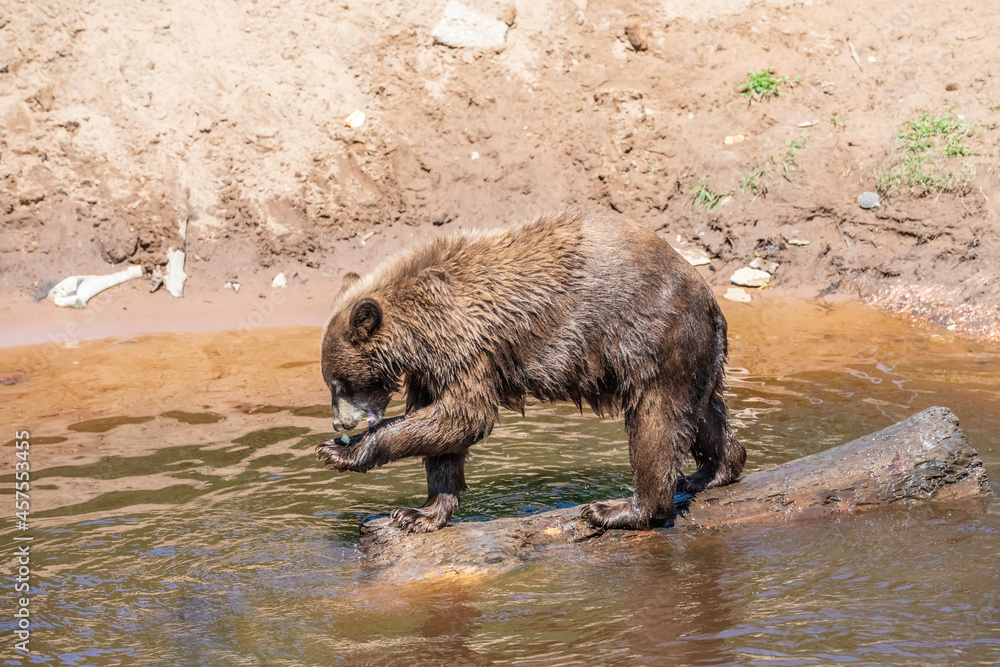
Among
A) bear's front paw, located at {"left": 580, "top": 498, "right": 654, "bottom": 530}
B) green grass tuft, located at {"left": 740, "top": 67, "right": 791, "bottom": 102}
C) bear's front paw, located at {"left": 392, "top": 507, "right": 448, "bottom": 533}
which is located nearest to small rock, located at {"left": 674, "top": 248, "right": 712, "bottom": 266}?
green grass tuft, located at {"left": 740, "top": 67, "right": 791, "bottom": 102}

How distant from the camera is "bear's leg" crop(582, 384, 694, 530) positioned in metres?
5.77

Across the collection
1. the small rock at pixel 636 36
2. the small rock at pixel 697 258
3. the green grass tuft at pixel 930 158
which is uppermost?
the small rock at pixel 636 36

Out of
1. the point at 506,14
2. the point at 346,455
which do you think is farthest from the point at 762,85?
the point at 346,455

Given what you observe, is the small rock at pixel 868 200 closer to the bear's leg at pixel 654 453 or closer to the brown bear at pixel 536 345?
the brown bear at pixel 536 345

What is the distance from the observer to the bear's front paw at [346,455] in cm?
577

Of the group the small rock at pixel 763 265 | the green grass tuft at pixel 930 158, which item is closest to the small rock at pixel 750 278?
the small rock at pixel 763 265

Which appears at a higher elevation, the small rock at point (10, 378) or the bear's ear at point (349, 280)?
the bear's ear at point (349, 280)

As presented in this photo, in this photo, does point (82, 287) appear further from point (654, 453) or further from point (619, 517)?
point (654, 453)

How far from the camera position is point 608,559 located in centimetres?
582

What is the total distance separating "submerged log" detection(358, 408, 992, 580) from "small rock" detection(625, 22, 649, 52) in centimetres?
844

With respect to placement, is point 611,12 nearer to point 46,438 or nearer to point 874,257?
point 874,257

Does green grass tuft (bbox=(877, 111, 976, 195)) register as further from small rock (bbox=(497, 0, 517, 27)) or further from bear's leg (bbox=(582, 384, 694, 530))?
bear's leg (bbox=(582, 384, 694, 530))

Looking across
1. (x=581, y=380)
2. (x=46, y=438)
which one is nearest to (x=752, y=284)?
(x=581, y=380)

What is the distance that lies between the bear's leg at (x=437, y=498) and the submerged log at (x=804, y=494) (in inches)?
3.0
